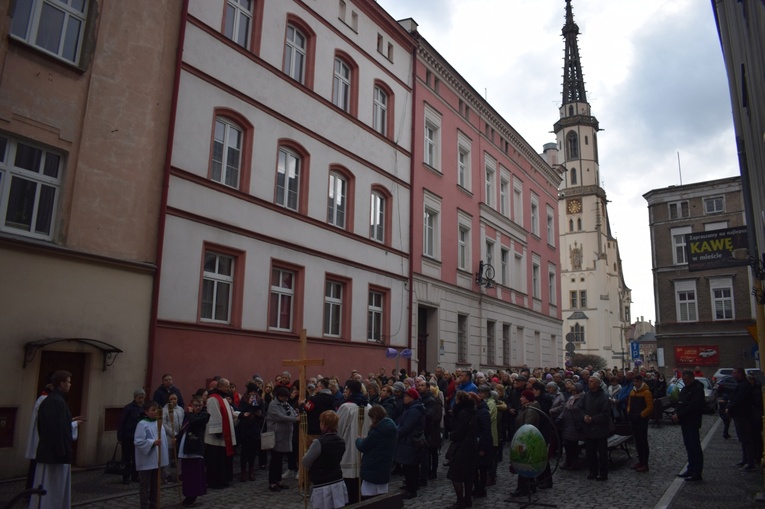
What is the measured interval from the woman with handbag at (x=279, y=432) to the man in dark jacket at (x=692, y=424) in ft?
23.7

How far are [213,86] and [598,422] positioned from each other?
1230cm

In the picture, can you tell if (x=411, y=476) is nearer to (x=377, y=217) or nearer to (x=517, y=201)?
(x=377, y=217)

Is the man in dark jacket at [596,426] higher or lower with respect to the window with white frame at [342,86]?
lower

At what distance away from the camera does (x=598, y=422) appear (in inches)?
454

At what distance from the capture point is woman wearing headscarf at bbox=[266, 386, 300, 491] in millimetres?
10914

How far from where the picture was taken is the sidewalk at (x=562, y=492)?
9562 millimetres

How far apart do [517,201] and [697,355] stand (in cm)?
2024

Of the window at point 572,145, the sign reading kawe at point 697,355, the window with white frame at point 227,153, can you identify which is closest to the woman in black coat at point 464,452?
the window with white frame at point 227,153

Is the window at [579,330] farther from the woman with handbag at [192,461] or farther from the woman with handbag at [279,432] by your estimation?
the woman with handbag at [192,461]

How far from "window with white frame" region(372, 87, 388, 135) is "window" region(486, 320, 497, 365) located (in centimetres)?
1154

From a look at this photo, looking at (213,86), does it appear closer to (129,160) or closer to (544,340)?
(129,160)

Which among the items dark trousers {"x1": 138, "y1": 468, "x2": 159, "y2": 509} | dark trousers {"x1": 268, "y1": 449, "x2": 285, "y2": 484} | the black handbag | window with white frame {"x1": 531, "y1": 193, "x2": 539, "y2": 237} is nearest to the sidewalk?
the black handbag

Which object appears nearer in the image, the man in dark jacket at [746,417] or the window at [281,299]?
the man in dark jacket at [746,417]

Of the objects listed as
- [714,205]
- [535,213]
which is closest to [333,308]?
[535,213]
